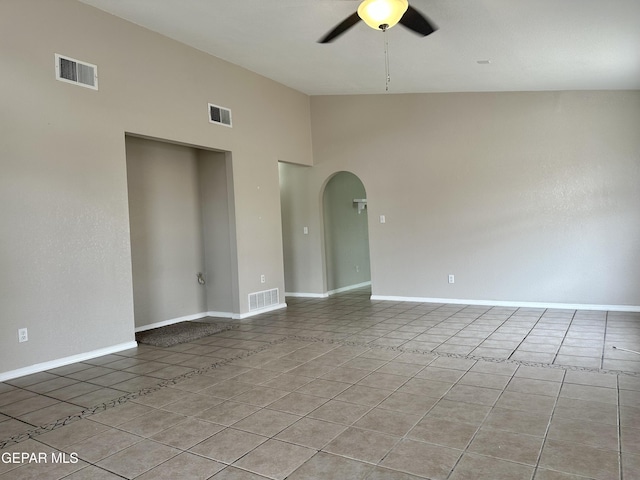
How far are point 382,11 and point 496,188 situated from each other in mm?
3855

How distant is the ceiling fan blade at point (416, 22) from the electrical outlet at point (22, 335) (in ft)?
13.2

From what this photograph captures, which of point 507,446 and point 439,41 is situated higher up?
point 439,41

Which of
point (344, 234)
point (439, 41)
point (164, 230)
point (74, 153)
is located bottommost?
point (344, 234)

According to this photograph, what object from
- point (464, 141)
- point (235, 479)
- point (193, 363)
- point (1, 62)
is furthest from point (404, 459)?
point (464, 141)

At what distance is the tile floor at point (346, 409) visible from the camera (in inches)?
83.8

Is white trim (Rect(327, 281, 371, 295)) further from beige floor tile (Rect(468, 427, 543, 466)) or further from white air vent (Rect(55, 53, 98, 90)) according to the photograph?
beige floor tile (Rect(468, 427, 543, 466))

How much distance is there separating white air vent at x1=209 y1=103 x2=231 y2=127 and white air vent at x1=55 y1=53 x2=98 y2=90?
1.53 metres

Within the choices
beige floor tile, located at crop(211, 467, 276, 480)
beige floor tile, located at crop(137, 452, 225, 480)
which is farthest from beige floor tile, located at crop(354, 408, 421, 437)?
beige floor tile, located at crop(137, 452, 225, 480)

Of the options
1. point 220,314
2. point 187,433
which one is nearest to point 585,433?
point 187,433

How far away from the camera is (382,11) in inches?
116

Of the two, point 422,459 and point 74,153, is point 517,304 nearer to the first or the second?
point 422,459

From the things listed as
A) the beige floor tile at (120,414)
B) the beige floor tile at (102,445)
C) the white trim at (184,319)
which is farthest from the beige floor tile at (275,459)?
the white trim at (184,319)

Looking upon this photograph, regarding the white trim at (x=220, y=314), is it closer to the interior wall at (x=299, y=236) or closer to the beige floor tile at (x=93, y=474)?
the interior wall at (x=299, y=236)

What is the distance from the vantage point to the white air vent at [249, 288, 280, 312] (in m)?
6.18
